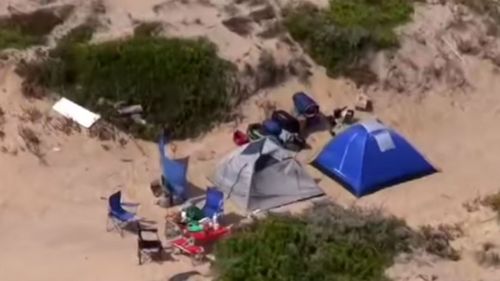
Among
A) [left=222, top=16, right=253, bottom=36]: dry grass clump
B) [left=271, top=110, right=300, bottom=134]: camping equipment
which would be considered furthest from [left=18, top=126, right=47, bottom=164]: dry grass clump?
[left=222, top=16, right=253, bottom=36]: dry grass clump

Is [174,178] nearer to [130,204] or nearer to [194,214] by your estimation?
[130,204]

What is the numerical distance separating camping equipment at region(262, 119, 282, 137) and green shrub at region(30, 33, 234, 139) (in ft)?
3.73

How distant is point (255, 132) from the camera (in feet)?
70.9

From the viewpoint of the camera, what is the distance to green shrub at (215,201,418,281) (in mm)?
17766

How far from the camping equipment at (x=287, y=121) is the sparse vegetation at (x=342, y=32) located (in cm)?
205

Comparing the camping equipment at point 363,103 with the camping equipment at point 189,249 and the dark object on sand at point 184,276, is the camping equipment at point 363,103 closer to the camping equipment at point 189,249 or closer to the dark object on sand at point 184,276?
the camping equipment at point 189,249

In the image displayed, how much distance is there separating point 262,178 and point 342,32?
467cm

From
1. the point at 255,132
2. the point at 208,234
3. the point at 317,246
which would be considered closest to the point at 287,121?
the point at 255,132

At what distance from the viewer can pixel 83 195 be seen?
20172 millimetres

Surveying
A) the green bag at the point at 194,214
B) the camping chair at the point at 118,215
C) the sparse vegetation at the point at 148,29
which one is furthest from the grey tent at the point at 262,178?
the sparse vegetation at the point at 148,29

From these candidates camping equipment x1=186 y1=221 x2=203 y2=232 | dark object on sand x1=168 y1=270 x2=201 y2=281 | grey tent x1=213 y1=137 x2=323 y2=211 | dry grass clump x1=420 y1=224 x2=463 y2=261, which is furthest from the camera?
grey tent x1=213 y1=137 x2=323 y2=211

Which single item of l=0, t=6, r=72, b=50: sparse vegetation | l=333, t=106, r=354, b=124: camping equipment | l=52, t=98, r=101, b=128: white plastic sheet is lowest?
l=333, t=106, r=354, b=124: camping equipment

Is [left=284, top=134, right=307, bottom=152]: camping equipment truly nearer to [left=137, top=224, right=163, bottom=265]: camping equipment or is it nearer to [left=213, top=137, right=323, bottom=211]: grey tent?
[left=213, top=137, right=323, bottom=211]: grey tent

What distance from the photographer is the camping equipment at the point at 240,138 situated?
21.6 metres
